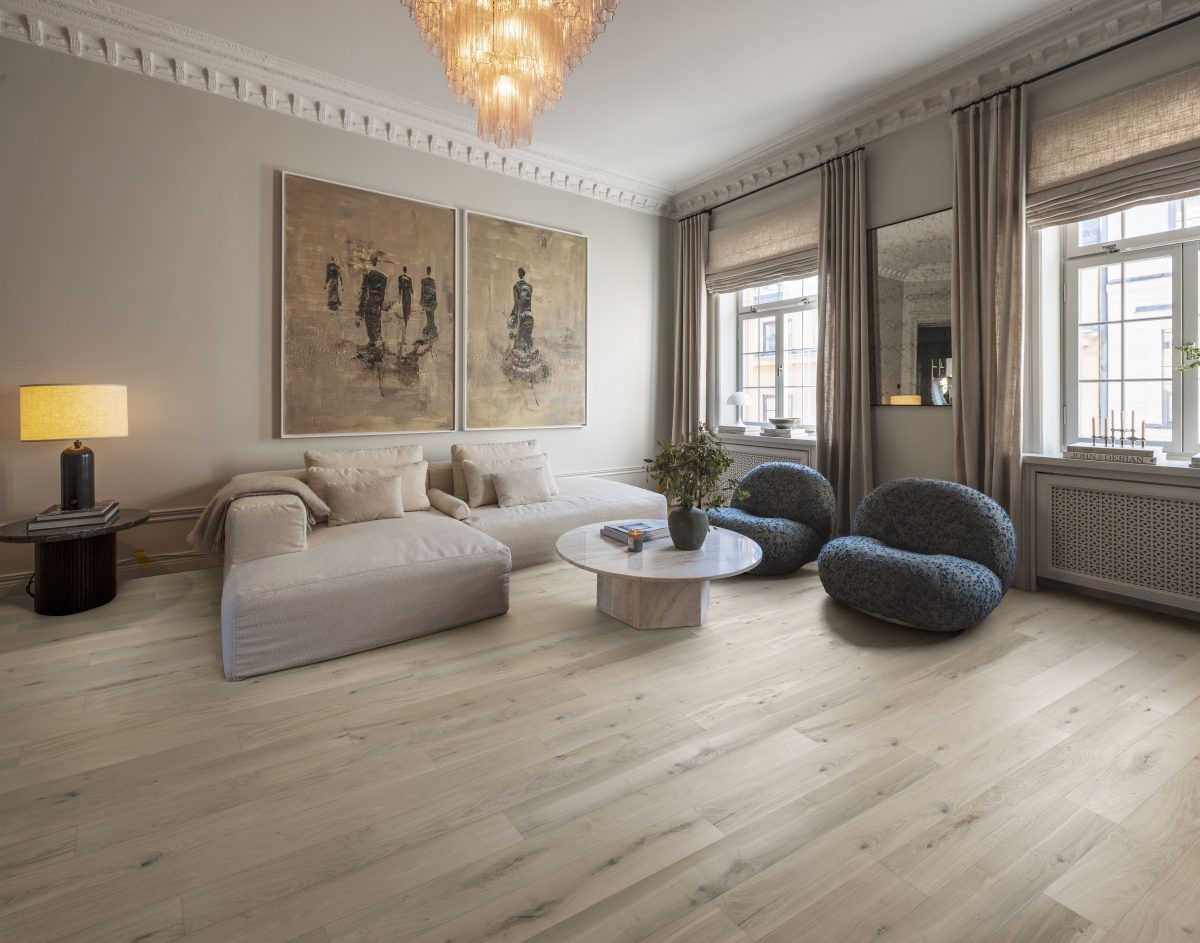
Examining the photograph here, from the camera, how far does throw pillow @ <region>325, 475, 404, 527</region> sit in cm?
382

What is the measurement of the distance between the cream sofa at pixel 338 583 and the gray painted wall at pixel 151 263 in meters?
1.07

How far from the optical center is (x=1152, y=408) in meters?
3.48

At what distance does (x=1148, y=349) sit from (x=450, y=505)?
14.0 ft

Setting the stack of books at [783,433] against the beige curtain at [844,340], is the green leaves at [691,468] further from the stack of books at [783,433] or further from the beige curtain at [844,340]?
the stack of books at [783,433]

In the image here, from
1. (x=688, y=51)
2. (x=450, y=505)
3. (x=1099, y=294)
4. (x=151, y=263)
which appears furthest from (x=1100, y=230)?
(x=151, y=263)

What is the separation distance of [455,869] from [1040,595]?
366 centimetres

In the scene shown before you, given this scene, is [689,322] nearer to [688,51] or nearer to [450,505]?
[688,51]

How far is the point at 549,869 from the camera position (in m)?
1.56

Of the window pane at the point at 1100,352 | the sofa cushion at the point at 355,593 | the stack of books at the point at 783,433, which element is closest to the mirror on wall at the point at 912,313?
the window pane at the point at 1100,352

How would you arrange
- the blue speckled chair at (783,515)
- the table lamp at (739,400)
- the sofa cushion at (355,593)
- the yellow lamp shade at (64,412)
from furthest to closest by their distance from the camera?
the table lamp at (739,400) < the blue speckled chair at (783,515) < the yellow lamp shade at (64,412) < the sofa cushion at (355,593)

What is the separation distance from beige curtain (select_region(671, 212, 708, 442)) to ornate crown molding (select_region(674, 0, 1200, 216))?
0.64 meters

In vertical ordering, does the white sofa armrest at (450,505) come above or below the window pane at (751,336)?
below

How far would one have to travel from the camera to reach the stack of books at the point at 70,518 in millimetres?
3191

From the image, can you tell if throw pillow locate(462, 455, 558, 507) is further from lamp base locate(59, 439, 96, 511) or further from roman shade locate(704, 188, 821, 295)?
roman shade locate(704, 188, 821, 295)
